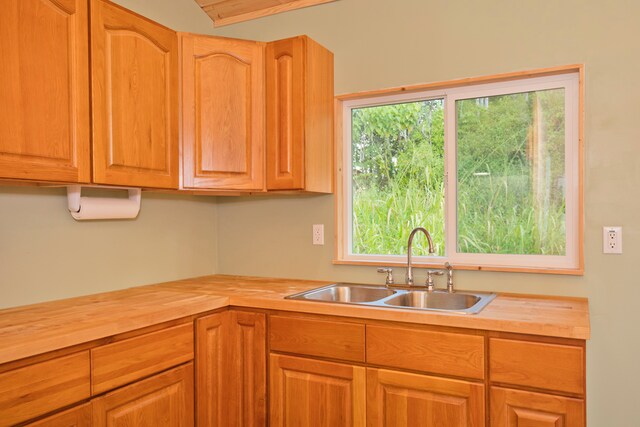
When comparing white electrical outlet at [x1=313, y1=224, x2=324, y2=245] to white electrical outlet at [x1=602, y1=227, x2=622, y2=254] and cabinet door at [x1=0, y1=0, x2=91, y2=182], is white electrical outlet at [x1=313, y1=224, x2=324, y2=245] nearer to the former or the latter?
cabinet door at [x1=0, y1=0, x2=91, y2=182]

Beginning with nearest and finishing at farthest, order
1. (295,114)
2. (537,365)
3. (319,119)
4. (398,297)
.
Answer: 1. (537,365)
2. (398,297)
3. (295,114)
4. (319,119)

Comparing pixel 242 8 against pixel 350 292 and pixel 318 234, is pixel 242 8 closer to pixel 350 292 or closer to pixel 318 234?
pixel 318 234

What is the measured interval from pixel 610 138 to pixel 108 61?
6.98 feet

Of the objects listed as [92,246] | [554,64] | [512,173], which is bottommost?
[92,246]

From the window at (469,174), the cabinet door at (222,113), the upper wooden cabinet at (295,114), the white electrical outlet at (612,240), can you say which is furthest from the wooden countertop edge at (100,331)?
the white electrical outlet at (612,240)

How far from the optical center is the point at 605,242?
2051mm

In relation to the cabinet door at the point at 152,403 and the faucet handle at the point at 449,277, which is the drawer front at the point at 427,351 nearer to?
the faucet handle at the point at 449,277

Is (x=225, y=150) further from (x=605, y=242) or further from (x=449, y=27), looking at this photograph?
(x=605, y=242)

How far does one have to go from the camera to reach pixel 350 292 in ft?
8.26

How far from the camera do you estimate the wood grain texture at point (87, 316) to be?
1492 millimetres

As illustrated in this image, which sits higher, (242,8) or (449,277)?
(242,8)

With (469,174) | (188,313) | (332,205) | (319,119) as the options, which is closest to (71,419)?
(188,313)

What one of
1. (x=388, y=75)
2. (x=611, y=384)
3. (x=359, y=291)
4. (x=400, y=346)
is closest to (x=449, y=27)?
(x=388, y=75)

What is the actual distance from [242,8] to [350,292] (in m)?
1.79
